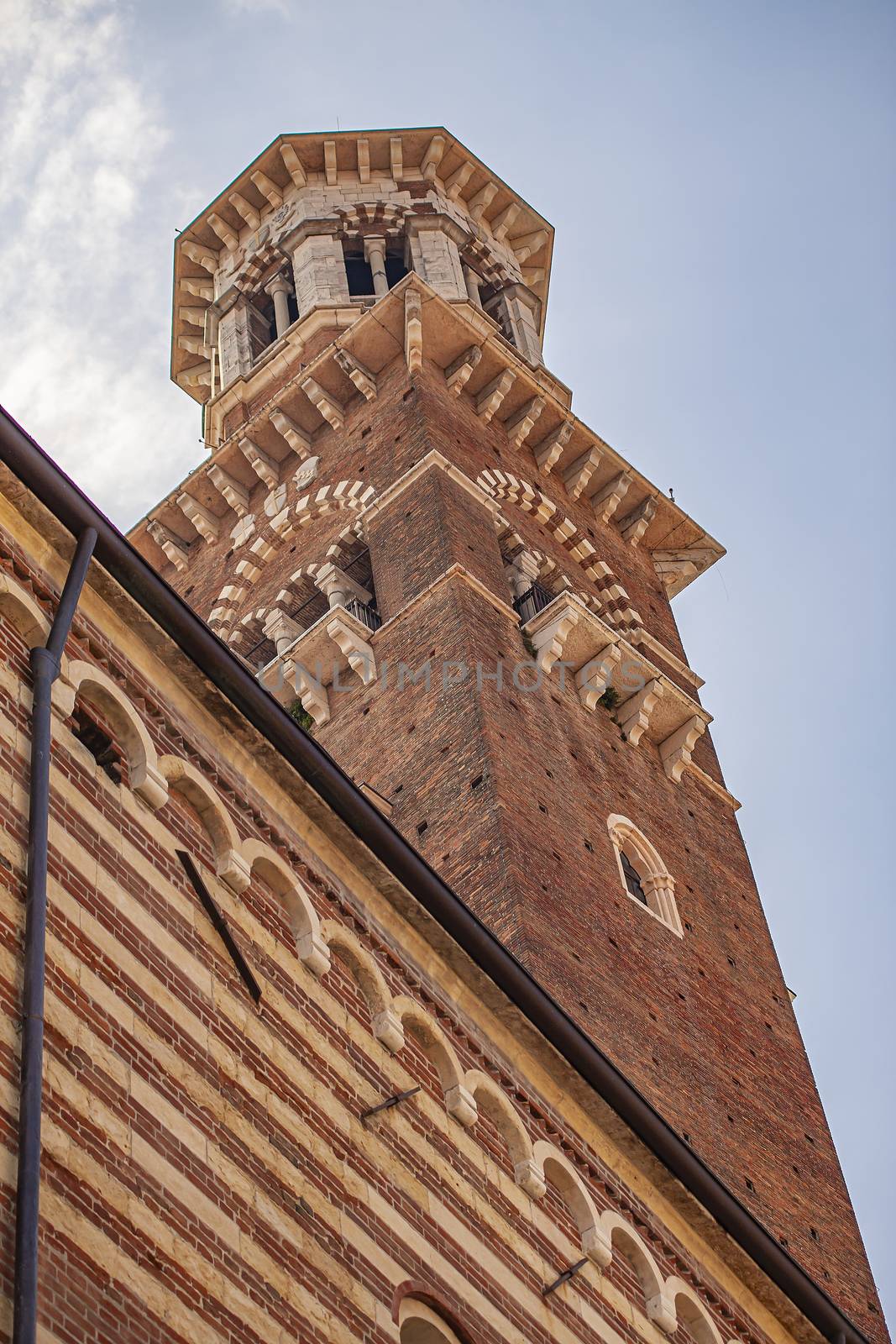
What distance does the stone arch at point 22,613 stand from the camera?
10578mm

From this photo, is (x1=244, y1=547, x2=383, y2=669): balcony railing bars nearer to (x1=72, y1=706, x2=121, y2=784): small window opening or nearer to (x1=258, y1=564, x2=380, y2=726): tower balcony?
(x1=258, y1=564, x2=380, y2=726): tower balcony

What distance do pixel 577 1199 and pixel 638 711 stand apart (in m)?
13.3

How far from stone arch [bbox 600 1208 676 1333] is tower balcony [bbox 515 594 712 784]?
464 inches

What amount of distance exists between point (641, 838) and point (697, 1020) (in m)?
2.68

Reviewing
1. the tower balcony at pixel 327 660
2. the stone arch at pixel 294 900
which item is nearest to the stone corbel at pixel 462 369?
the tower balcony at pixel 327 660

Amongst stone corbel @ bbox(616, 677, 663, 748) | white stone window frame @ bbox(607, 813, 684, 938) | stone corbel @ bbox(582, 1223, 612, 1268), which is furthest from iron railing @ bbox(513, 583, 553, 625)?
stone corbel @ bbox(582, 1223, 612, 1268)

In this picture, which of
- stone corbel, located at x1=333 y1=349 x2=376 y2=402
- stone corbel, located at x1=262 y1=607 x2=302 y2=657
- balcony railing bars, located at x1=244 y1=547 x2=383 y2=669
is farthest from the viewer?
stone corbel, located at x1=333 y1=349 x2=376 y2=402

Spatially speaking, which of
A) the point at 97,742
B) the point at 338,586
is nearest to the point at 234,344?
the point at 338,586

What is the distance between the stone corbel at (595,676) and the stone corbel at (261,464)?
6197mm

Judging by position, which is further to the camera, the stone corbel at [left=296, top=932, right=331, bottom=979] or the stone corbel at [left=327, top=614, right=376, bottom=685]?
the stone corbel at [left=327, top=614, right=376, bottom=685]

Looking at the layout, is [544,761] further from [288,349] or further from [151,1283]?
[151,1283]

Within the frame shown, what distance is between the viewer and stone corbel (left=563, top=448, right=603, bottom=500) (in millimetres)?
30094

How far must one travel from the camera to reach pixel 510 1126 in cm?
1274

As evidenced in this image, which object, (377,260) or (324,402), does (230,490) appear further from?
(377,260)
